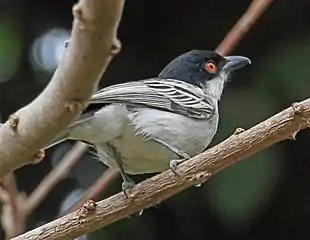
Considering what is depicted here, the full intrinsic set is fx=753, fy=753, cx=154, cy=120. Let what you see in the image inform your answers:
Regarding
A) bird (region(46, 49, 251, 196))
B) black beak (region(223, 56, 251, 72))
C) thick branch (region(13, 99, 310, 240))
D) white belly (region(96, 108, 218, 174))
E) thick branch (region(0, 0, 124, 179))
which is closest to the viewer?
thick branch (region(0, 0, 124, 179))

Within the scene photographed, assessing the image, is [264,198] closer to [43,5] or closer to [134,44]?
[134,44]

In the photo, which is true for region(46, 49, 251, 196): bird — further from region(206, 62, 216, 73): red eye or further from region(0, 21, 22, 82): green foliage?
region(0, 21, 22, 82): green foliage

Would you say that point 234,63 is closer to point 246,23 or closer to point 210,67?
point 210,67

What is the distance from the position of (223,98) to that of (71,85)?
1.93 metres

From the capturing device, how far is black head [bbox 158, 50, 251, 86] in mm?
2559

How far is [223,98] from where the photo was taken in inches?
107

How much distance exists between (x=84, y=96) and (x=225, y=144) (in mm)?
635

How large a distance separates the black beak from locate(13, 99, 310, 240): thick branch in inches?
38.0

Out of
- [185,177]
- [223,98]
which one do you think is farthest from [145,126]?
[223,98]

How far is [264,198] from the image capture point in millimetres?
2600

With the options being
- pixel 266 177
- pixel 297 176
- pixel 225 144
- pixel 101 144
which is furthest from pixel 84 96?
pixel 297 176

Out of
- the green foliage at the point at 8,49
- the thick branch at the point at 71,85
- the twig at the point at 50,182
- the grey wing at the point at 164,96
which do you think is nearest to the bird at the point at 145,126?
the grey wing at the point at 164,96

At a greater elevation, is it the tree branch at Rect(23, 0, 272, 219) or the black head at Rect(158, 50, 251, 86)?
the black head at Rect(158, 50, 251, 86)

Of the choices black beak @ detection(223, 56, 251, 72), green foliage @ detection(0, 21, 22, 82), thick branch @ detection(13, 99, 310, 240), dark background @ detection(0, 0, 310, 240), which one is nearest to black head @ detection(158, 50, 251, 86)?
black beak @ detection(223, 56, 251, 72)
